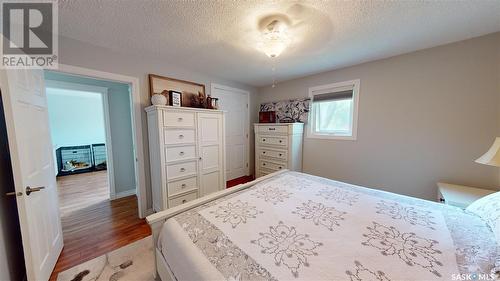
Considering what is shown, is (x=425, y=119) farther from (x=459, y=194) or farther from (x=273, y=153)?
(x=273, y=153)

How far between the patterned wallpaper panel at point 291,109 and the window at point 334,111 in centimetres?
14

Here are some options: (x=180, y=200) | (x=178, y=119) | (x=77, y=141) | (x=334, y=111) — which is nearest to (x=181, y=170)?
(x=180, y=200)

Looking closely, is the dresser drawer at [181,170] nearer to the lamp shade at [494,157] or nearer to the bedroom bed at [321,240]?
the bedroom bed at [321,240]

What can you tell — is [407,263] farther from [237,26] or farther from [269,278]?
[237,26]

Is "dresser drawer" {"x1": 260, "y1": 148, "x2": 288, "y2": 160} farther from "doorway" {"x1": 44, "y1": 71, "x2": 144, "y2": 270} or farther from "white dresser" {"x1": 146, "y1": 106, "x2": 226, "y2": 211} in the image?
"doorway" {"x1": 44, "y1": 71, "x2": 144, "y2": 270}

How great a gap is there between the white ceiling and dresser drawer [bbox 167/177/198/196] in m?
1.70

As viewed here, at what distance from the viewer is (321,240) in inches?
37.2

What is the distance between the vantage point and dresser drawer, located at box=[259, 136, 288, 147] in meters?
3.13

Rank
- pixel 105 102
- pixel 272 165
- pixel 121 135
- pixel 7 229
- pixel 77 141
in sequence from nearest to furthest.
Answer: pixel 7 229
pixel 105 102
pixel 121 135
pixel 272 165
pixel 77 141

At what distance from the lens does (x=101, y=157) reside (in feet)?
17.0

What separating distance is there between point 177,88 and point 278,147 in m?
2.01

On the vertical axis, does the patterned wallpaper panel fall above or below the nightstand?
above

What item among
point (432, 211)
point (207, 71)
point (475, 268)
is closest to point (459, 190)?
point (432, 211)

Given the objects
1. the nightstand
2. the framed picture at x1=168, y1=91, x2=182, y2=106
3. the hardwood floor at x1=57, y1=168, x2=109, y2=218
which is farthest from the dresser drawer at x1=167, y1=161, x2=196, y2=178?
the nightstand
